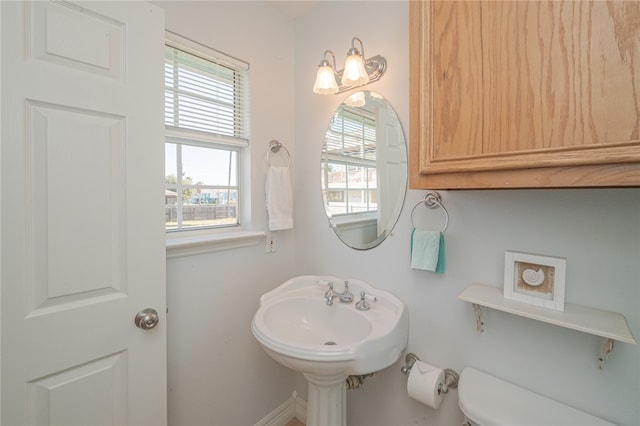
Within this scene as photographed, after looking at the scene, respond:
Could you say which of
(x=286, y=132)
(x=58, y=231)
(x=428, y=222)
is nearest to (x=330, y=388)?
(x=428, y=222)

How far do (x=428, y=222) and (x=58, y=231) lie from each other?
1.34 metres

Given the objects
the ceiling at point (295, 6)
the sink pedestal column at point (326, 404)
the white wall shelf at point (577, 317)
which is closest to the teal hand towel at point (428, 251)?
the white wall shelf at point (577, 317)

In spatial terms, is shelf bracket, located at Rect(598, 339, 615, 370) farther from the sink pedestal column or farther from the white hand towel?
the white hand towel

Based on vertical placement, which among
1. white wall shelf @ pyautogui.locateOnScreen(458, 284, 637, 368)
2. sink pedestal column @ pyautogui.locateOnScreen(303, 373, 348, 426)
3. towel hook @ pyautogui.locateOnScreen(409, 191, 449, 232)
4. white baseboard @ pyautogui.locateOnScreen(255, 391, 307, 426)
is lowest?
white baseboard @ pyautogui.locateOnScreen(255, 391, 307, 426)

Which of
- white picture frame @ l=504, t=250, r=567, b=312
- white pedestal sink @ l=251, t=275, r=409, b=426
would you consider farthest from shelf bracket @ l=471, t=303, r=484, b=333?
white pedestal sink @ l=251, t=275, r=409, b=426

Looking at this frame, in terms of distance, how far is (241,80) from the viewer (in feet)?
5.03

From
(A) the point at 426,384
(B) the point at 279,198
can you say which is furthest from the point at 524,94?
(B) the point at 279,198

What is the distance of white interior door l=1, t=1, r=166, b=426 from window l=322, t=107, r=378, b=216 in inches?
34.5

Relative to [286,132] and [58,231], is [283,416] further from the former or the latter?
[286,132]

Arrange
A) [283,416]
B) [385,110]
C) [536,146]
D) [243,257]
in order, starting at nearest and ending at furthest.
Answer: [536,146], [385,110], [243,257], [283,416]

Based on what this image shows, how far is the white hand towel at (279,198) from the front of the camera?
1.56 metres

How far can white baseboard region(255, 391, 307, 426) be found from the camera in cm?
164

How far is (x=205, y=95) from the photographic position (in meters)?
1.39

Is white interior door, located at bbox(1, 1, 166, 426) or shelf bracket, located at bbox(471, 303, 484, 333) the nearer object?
white interior door, located at bbox(1, 1, 166, 426)
